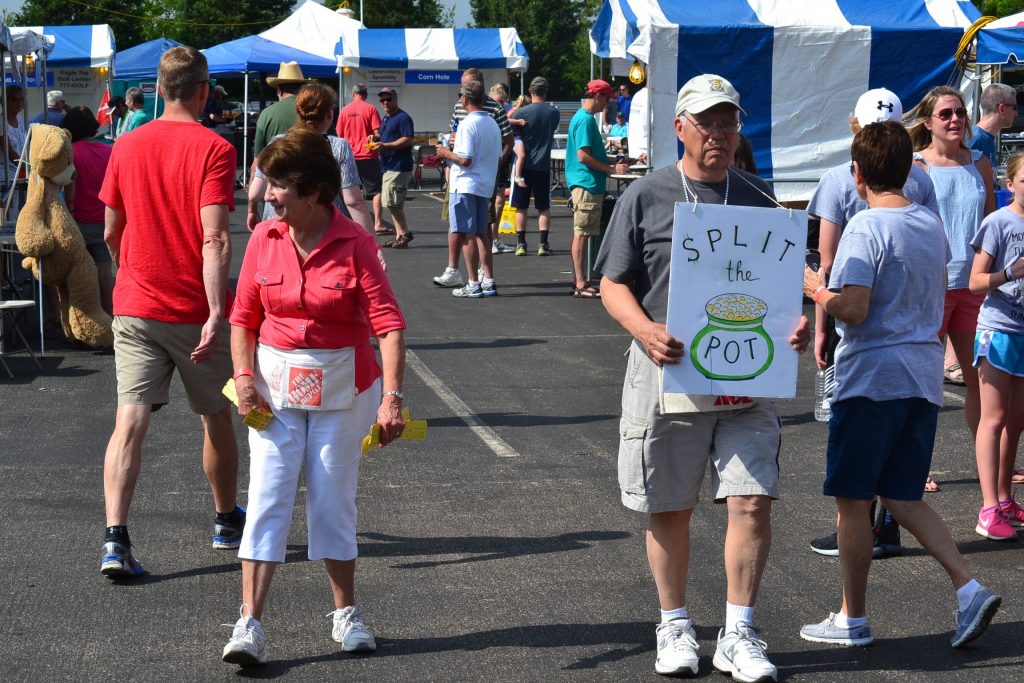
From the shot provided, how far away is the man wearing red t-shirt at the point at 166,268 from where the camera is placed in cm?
520

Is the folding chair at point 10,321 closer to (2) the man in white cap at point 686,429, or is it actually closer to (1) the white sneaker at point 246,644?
(1) the white sneaker at point 246,644

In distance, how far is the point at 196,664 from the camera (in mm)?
4328

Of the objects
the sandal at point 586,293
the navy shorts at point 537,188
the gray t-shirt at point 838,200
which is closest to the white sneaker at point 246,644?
the gray t-shirt at point 838,200

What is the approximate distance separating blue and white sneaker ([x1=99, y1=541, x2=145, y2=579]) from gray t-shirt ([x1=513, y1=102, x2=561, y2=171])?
11.5m

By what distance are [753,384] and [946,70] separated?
10.5 m

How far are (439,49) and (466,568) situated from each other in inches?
948

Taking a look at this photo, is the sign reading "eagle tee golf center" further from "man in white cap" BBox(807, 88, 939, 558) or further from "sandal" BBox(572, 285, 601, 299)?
"sandal" BBox(572, 285, 601, 299)

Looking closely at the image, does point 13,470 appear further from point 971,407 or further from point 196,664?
point 971,407

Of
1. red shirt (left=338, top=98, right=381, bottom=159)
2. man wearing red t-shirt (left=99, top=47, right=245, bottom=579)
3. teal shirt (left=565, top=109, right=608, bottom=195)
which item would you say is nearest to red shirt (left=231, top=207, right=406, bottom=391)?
man wearing red t-shirt (left=99, top=47, right=245, bottom=579)

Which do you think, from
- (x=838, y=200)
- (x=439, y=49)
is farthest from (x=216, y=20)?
(x=838, y=200)

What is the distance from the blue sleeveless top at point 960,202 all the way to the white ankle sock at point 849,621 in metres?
2.56

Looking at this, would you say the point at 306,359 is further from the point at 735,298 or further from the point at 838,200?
the point at 838,200

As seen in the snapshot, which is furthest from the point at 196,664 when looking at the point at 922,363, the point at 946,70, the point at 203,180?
the point at 946,70

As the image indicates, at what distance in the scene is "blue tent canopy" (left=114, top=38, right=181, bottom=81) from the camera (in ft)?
104
